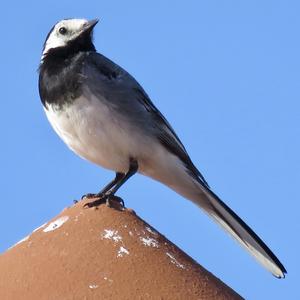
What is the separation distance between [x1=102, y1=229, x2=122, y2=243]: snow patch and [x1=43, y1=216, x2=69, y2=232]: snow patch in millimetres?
243

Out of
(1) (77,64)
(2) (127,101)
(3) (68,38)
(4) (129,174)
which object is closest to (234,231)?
(4) (129,174)

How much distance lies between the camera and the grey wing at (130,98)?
6.14 meters

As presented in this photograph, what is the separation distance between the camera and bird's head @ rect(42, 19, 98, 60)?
672 cm

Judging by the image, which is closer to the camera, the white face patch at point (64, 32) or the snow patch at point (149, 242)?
the snow patch at point (149, 242)

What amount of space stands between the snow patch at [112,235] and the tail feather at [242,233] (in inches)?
64.4

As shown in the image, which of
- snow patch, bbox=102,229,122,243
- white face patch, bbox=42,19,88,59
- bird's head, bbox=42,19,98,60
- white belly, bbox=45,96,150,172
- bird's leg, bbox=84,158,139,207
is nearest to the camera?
snow patch, bbox=102,229,122,243

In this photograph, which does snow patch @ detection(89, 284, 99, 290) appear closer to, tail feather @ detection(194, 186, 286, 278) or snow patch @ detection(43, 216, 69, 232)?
snow patch @ detection(43, 216, 69, 232)

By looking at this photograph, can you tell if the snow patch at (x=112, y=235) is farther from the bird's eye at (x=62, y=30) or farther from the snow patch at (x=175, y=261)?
the bird's eye at (x=62, y=30)

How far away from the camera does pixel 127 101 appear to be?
20.6 ft

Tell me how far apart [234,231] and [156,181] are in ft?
3.17

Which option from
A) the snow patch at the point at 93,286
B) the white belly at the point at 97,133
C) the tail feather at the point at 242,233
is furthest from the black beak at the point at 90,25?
the snow patch at the point at 93,286

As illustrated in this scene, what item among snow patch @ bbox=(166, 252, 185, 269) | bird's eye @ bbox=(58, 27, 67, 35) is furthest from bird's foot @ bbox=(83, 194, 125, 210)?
bird's eye @ bbox=(58, 27, 67, 35)

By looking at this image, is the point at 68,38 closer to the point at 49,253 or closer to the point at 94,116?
the point at 94,116

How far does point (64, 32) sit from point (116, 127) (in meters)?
1.24
